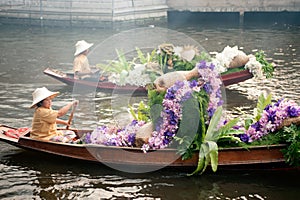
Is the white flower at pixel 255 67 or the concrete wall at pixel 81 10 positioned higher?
the concrete wall at pixel 81 10

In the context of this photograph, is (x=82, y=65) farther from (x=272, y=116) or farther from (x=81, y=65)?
(x=272, y=116)

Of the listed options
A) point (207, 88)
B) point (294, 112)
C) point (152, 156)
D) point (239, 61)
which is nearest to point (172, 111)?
point (207, 88)

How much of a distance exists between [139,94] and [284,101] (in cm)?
555

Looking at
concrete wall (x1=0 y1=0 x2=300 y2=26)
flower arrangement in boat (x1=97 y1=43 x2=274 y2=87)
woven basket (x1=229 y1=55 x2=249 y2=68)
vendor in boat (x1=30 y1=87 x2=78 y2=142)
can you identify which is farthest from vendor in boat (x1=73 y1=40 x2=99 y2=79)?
concrete wall (x1=0 y1=0 x2=300 y2=26)

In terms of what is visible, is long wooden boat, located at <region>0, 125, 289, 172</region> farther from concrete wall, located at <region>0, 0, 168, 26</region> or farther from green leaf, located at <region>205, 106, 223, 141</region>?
concrete wall, located at <region>0, 0, 168, 26</region>

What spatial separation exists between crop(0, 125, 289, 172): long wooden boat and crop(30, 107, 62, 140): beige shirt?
19 cm

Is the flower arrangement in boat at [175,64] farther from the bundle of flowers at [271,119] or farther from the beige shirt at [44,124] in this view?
the bundle of flowers at [271,119]

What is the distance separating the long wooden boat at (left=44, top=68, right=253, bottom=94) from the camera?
1319 centimetres

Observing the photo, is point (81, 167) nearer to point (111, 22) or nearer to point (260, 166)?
point (260, 166)

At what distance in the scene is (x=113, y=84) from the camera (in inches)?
532

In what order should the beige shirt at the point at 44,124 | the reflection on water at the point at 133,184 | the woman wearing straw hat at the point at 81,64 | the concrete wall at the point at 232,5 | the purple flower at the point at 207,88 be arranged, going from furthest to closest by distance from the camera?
the concrete wall at the point at 232,5 → the woman wearing straw hat at the point at 81,64 → the beige shirt at the point at 44,124 → the purple flower at the point at 207,88 → the reflection on water at the point at 133,184

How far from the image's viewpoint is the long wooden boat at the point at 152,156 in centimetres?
821

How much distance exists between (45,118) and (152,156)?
187 centimetres

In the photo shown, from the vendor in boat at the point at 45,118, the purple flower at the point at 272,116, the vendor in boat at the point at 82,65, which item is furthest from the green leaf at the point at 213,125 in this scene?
the vendor in boat at the point at 82,65
